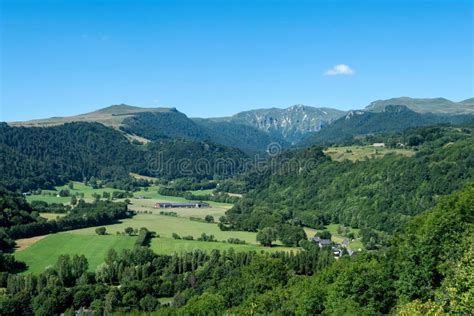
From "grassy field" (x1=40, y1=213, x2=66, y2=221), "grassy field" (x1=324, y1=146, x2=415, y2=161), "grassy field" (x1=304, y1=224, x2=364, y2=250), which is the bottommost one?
"grassy field" (x1=304, y1=224, x2=364, y2=250)

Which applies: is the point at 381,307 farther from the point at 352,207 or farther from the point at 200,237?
the point at 352,207

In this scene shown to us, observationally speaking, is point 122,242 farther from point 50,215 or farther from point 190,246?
point 50,215

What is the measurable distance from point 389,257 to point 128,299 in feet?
114

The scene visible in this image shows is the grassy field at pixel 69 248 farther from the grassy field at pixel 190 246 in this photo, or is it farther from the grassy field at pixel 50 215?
the grassy field at pixel 50 215

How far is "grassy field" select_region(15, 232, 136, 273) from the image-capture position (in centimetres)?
8739

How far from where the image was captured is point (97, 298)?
218 ft

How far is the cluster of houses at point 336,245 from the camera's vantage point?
314 feet

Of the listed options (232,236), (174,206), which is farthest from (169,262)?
(174,206)

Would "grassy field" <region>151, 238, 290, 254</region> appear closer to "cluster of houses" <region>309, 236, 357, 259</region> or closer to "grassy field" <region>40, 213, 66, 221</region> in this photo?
"cluster of houses" <region>309, 236, 357, 259</region>

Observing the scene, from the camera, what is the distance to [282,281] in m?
62.4

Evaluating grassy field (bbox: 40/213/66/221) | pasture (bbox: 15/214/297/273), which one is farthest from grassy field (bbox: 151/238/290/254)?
grassy field (bbox: 40/213/66/221)

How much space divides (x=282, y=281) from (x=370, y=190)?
8841cm

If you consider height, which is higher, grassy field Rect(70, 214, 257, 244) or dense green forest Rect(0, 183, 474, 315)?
dense green forest Rect(0, 183, 474, 315)

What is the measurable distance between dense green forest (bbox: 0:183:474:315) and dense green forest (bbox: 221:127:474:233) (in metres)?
37.3
